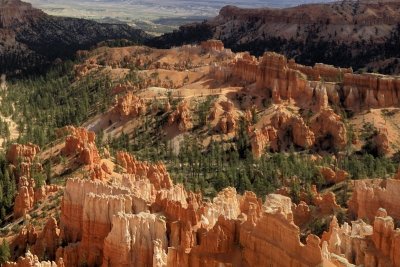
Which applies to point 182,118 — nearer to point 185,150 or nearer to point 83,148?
point 185,150

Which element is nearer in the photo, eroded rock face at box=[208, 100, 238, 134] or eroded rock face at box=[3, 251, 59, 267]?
eroded rock face at box=[3, 251, 59, 267]

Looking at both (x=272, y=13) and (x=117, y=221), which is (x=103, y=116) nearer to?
(x=117, y=221)

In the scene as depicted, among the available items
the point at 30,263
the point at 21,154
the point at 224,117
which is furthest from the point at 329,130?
the point at 30,263

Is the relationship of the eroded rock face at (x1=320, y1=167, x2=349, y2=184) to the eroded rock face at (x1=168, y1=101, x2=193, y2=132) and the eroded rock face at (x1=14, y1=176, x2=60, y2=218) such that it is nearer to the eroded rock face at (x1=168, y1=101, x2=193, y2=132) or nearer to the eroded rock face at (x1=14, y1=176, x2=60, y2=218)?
the eroded rock face at (x1=14, y1=176, x2=60, y2=218)

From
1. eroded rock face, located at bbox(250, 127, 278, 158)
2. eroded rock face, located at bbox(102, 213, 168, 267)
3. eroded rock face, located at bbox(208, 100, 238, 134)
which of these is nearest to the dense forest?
eroded rock face, located at bbox(250, 127, 278, 158)

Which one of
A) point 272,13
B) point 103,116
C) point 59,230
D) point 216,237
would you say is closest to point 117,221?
point 216,237

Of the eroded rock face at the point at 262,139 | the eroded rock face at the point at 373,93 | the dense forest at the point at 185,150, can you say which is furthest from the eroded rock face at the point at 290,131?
the eroded rock face at the point at 373,93
